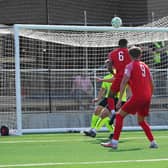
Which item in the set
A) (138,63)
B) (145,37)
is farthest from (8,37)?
(138,63)

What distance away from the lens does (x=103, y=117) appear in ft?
47.4

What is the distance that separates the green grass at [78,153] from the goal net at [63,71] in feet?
10.7

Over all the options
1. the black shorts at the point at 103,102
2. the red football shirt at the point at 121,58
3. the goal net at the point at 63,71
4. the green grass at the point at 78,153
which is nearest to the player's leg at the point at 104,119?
the black shorts at the point at 103,102

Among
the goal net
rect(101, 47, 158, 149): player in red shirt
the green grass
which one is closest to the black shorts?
the green grass

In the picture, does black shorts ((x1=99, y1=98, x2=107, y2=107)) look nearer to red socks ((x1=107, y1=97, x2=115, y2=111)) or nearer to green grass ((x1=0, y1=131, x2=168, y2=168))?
red socks ((x1=107, y1=97, x2=115, y2=111))

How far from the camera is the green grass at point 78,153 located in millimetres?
9261

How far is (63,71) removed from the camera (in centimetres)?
1862

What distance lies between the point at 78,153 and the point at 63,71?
26.2 feet

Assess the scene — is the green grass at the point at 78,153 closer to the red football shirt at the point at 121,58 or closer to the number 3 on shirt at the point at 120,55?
the red football shirt at the point at 121,58

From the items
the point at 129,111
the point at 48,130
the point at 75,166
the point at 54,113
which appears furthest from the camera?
the point at 54,113

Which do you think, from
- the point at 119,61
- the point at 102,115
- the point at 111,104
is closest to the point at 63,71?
the point at 102,115

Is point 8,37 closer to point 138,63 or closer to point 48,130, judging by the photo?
point 48,130

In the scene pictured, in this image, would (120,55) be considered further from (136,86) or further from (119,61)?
(136,86)

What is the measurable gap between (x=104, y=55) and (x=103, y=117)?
180 inches
